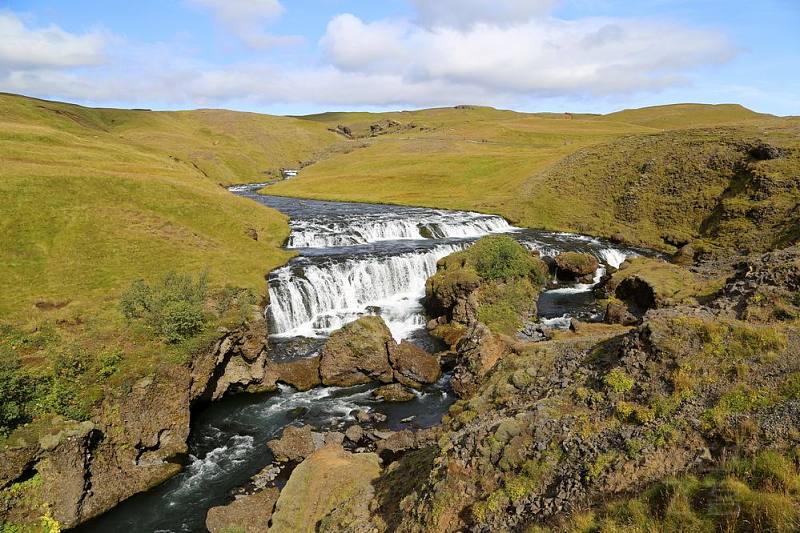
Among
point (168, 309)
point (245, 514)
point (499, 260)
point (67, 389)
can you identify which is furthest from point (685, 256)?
point (67, 389)

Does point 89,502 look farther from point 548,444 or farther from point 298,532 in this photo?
point 548,444

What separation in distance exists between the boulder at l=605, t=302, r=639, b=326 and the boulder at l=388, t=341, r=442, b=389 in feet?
48.3

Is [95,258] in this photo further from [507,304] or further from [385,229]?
[385,229]

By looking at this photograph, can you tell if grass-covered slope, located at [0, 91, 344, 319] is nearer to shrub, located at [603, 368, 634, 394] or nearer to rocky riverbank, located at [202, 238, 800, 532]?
rocky riverbank, located at [202, 238, 800, 532]

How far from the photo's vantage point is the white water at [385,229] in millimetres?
58344

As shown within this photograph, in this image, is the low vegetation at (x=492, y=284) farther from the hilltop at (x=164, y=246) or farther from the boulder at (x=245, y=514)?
the boulder at (x=245, y=514)

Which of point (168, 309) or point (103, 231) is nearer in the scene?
point (168, 309)

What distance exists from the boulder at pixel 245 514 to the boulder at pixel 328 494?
164 centimetres

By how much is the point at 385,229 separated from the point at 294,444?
43280 millimetres

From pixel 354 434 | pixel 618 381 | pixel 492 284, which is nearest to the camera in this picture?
pixel 618 381

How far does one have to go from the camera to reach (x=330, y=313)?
4147 centimetres

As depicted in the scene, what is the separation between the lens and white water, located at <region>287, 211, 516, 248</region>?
58344 millimetres

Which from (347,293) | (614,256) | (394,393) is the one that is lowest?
(394,393)

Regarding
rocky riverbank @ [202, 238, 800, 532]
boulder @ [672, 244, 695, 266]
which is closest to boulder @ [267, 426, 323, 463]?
rocky riverbank @ [202, 238, 800, 532]
